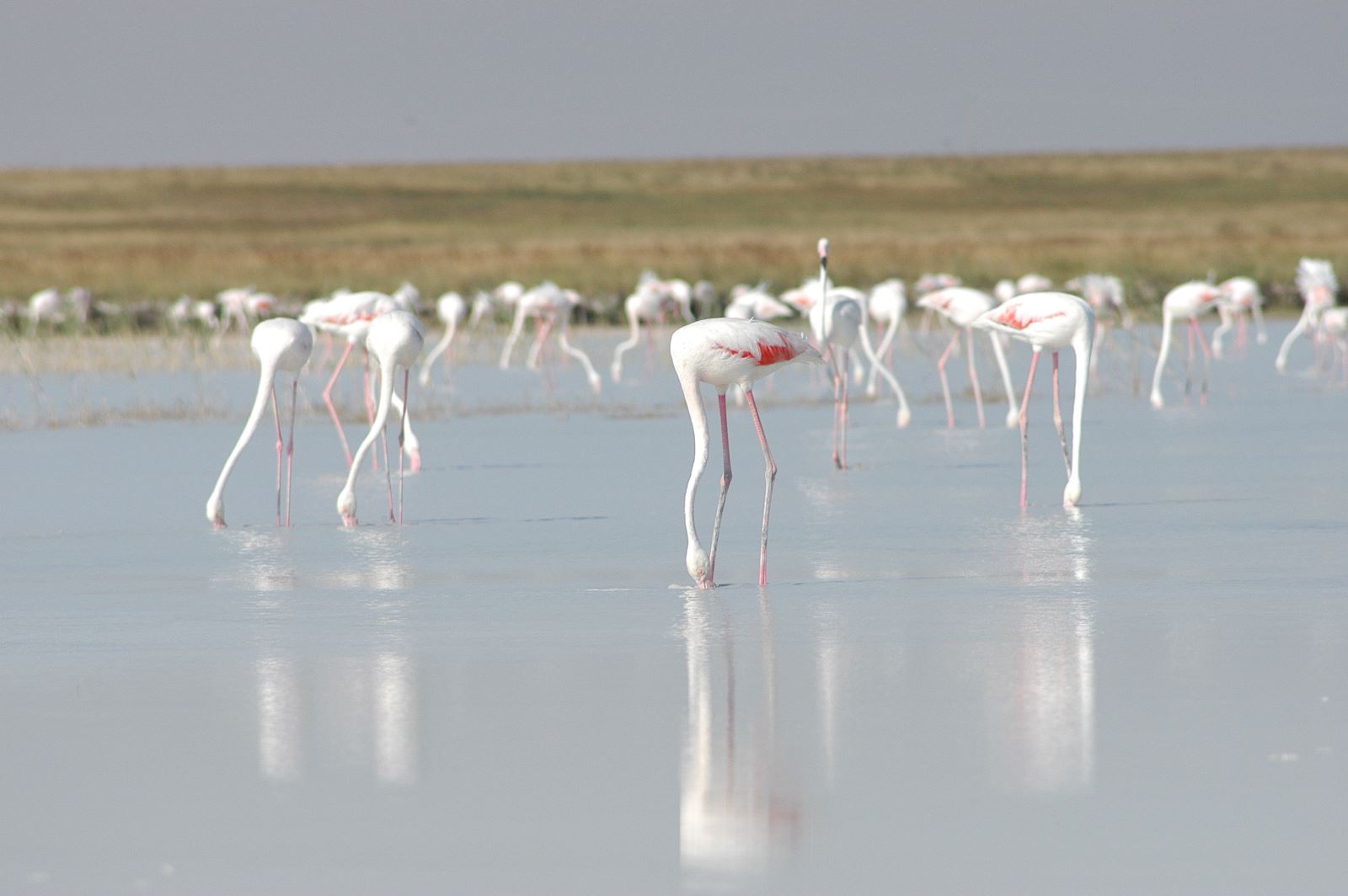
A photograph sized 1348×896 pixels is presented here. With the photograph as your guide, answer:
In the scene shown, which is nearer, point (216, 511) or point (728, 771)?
point (728, 771)

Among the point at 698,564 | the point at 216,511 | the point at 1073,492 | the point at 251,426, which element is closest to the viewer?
the point at 698,564

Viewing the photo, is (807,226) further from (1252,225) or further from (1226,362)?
(1226,362)

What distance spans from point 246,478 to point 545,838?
7388 mm

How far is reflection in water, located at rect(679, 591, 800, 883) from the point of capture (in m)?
3.65

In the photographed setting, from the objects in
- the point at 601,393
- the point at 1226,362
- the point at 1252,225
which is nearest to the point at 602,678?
the point at 601,393

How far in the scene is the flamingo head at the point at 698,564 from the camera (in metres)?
6.38

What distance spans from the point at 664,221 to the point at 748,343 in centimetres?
6792

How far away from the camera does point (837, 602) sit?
6.32 meters

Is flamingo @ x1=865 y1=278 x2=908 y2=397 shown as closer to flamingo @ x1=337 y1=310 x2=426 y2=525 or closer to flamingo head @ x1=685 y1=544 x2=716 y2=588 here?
flamingo @ x1=337 y1=310 x2=426 y2=525

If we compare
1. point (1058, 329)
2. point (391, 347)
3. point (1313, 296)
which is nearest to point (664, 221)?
point (1313, 296)

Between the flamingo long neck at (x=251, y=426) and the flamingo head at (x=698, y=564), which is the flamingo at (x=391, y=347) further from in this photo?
the flamingo head at (x=698, y=564)

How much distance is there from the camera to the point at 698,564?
642 cm

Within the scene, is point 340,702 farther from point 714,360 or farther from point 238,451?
point 238,451

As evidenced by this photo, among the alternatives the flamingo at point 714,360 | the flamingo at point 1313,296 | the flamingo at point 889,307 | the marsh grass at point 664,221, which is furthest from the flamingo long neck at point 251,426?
the marsh grass at point 664,221
